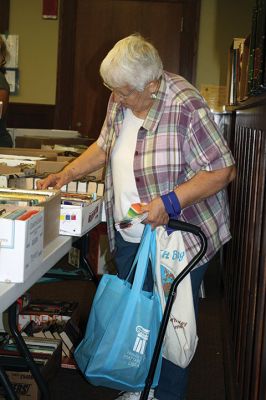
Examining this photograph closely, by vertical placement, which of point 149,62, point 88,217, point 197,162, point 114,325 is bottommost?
point 114,325

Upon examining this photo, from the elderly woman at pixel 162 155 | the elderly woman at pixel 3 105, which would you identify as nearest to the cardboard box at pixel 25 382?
the elderly woman at pixel 162 155

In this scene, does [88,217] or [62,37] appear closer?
[88,217]

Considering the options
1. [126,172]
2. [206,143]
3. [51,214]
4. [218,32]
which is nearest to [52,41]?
[218,32]

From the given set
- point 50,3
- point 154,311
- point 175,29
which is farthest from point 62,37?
point 154,311

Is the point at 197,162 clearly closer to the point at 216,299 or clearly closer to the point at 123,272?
the point at 123,272

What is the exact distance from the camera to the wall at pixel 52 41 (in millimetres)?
5316

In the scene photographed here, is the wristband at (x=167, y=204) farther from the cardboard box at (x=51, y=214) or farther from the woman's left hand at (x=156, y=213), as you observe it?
the cardboard box at (x=51, y=214)

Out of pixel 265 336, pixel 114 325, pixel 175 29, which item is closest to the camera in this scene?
A: pixel 265 336

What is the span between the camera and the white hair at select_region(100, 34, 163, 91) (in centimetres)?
182

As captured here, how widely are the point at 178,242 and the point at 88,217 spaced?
0.97 feet

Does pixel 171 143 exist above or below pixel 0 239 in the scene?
above

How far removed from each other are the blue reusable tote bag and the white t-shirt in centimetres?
18

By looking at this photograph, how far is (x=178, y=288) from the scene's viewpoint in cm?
190

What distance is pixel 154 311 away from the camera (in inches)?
70.9
